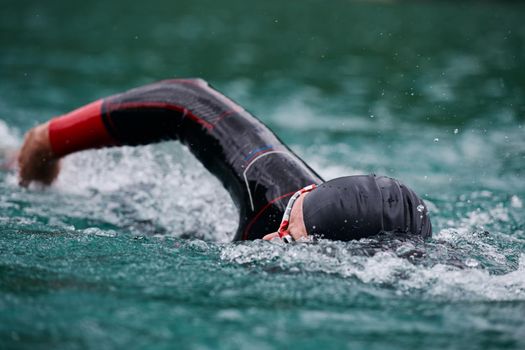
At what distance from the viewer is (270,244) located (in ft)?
11.7

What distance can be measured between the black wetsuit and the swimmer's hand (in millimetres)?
664

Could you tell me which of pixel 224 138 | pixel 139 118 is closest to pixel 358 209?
pixel 224 138

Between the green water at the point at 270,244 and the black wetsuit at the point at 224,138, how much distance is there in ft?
1.31

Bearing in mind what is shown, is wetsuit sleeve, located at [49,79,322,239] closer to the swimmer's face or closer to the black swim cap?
the swimmer's face

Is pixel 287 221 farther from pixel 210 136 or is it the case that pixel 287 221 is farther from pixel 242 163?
pixel 210 136

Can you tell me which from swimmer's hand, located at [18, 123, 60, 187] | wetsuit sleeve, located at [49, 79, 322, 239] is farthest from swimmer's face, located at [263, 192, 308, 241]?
swimmer's hand, located at [18, 123, 60, 187]

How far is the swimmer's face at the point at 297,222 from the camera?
352cm

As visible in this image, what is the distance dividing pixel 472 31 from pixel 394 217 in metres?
23.7

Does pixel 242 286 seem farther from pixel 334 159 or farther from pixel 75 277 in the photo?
pixel 334 159

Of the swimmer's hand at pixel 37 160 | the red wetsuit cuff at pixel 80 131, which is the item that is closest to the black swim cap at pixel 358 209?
the red wetsuit cuff at pixel 80 131

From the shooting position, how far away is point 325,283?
326 cm

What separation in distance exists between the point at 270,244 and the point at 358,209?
1.55ft

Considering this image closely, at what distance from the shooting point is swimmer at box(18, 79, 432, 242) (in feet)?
11.5

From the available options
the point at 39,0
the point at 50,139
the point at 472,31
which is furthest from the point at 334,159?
the point at 39,0
